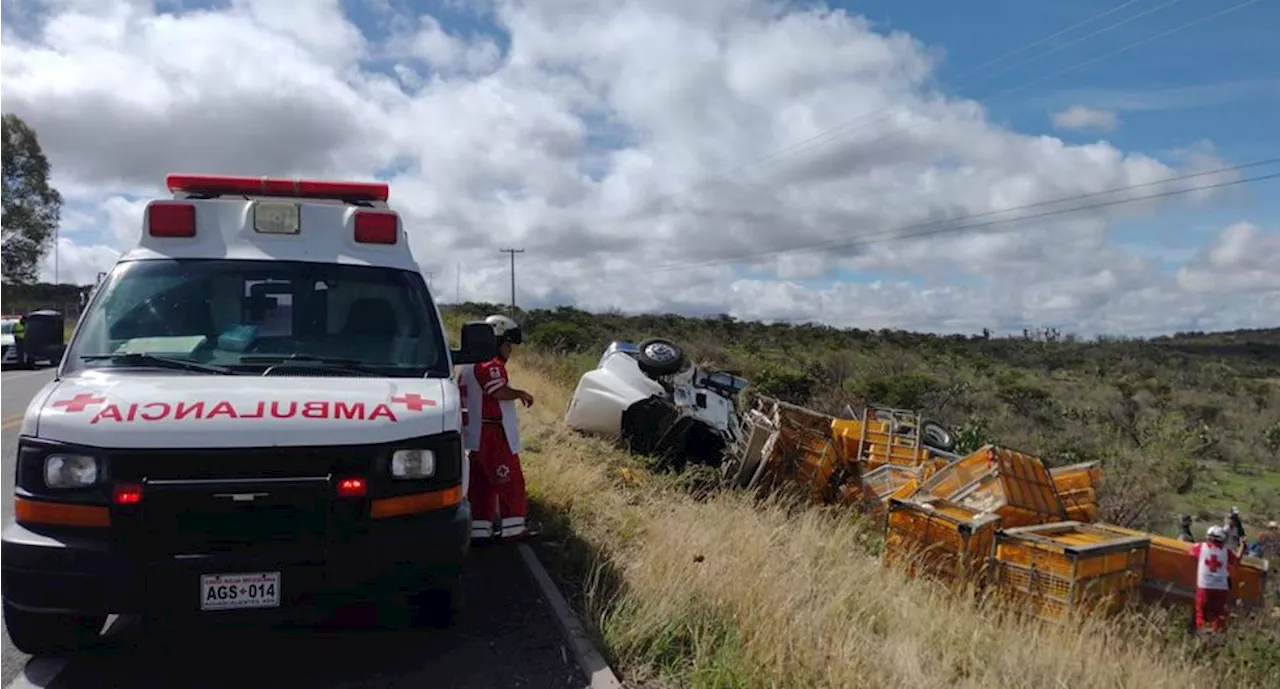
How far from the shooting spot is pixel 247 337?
544cm

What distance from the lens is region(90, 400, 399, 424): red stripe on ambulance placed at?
4293 millimetres

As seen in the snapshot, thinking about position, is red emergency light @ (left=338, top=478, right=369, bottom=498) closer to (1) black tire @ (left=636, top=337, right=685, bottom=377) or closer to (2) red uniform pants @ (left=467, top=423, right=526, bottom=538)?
(2) red uniform pants @ (left=467, top=423, right=526, bottom=538)

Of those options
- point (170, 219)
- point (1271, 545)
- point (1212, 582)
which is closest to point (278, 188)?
point (170, 219)

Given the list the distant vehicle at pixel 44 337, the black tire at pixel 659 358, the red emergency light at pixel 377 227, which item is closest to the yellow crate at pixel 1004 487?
the black tire at pixel 659 358

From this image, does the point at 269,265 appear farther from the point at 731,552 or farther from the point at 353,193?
the point at 731,552

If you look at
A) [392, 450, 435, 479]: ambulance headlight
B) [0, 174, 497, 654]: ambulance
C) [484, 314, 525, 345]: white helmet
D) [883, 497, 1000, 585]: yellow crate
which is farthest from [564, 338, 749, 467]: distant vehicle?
[392, 450, 435, 479]: ambulance headlight

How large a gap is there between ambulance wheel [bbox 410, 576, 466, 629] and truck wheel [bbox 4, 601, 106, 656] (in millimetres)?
1466

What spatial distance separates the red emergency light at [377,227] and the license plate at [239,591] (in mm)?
2330

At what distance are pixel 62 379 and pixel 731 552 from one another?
4.09 meters

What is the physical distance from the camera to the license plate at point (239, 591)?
4285 millimetres

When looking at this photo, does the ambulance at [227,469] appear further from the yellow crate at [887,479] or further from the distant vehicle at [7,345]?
the distant vehicle at [7,345]

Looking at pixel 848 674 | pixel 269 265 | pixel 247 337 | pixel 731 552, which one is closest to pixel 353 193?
pixel 269 265

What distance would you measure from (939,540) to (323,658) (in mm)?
5159

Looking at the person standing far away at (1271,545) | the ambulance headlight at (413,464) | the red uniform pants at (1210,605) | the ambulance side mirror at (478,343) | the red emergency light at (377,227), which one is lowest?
the person standing far away at (1271,545)
